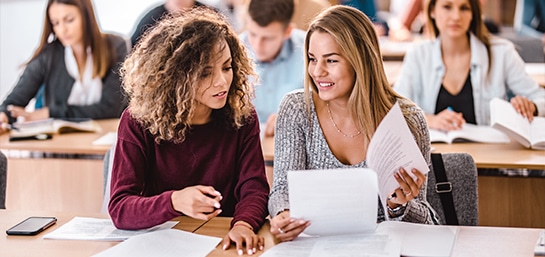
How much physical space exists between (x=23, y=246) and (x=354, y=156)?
862mm

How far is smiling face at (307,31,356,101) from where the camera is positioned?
2115mm

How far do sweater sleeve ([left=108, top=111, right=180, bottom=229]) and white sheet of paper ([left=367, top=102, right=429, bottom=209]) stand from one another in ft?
1.56

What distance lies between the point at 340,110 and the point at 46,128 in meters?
1.50

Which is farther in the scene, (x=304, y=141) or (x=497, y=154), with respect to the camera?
(x=497, y=154)

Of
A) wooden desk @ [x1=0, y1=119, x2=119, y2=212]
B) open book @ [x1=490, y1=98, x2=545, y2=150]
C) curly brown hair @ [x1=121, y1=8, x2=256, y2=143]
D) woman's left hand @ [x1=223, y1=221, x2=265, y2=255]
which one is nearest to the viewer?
woman's left hand @ [x1=223, y1=221, x2=265, y2=255]

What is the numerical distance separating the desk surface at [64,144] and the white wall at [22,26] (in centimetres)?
308

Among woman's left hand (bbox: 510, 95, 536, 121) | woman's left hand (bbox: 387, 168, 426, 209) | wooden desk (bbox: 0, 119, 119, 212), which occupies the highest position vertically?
woman's left hand (bbox: 387, 168, 426, 209)

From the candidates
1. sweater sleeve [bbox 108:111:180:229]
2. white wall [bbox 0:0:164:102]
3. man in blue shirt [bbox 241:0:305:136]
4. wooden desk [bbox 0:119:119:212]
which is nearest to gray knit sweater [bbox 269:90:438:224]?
sweater sleeve [bbox 108:111:180:229]

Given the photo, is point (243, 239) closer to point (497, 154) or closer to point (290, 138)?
point (290, 138)

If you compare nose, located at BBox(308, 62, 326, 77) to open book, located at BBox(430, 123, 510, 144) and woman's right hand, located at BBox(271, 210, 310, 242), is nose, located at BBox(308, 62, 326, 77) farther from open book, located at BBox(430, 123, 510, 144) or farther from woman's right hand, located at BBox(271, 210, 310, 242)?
open book, located at BBox(430, 123, 510, 144)

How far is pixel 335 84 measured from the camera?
2129mm

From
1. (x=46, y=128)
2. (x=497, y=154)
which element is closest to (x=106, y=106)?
(x=46, y=128)

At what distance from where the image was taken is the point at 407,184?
188 centimetres

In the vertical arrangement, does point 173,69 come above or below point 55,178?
above
